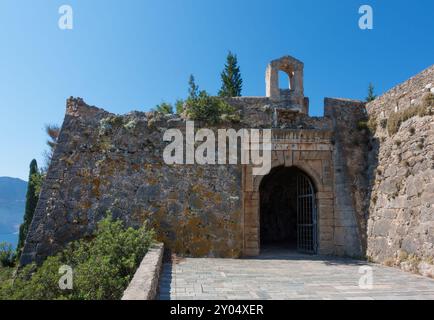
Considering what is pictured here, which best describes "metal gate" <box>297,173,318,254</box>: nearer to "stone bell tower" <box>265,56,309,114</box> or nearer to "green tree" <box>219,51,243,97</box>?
"stone bell tower" <box>265,56,309,114</box>

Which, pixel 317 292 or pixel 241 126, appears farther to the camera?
pixel 241 126

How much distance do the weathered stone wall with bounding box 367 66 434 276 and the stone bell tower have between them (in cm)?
229

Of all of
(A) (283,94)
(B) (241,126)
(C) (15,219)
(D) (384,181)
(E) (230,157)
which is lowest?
(C) (15,219)

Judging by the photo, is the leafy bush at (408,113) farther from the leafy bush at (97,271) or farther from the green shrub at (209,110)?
the leafy bush at (97,271)

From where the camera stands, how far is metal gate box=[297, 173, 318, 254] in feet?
32.8

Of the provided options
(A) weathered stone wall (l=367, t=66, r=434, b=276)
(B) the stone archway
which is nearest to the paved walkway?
(A) weathered stone wall (l=367, t=66, r=434, b=276)

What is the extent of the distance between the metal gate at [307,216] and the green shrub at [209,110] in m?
2.82

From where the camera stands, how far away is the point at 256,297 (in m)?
4.68
